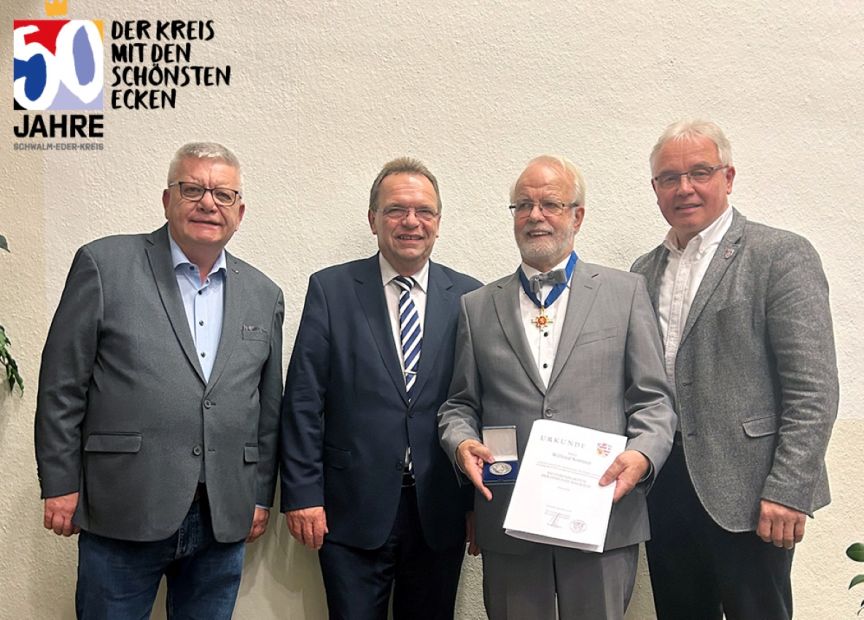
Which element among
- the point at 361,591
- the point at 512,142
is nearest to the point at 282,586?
the point at 361,591

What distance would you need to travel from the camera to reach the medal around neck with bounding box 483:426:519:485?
1.84 m

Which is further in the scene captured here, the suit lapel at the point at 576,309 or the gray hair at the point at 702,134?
the gray hair at the point at 702,134

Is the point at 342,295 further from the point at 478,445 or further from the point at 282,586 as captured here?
the point at 282,586

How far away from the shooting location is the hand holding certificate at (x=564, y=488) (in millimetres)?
1676

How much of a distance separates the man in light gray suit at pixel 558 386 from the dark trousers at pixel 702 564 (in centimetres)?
21

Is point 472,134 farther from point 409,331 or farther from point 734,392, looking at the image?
point 734,392

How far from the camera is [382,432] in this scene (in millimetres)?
2100

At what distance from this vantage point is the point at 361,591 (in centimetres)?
212

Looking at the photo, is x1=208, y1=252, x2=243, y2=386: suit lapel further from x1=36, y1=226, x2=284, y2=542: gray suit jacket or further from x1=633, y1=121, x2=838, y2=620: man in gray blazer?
x1=633, y1=121, x2=838, y2=620: man in gray blazer

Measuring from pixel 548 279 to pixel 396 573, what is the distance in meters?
1.01

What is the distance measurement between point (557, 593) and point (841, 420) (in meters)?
1.44

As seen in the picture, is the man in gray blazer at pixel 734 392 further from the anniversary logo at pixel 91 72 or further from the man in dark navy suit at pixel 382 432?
the anniversary logo at pixel 91 72

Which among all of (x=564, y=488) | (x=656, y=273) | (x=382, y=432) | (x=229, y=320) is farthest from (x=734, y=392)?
(x=229, y=320)

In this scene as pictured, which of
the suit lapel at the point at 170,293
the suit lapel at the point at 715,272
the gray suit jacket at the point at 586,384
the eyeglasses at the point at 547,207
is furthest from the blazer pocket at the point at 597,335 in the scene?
the suit lapel at the point at 170,293
